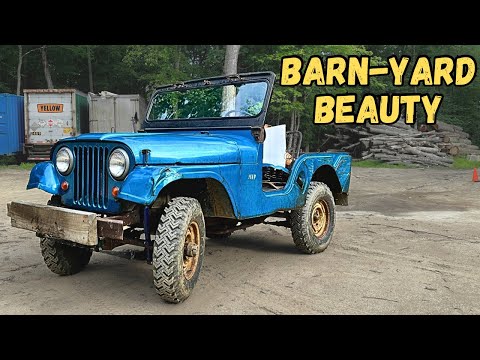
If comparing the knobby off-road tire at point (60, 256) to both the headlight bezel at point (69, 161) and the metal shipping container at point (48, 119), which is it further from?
the metal shipping container at point (48, 119)

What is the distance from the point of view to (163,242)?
152 inches

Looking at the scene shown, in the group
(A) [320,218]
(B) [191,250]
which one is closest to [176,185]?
(B) [191,250]

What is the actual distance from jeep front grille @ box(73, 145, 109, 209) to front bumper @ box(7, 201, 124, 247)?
1.02 ft

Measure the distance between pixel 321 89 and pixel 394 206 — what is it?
1288cm

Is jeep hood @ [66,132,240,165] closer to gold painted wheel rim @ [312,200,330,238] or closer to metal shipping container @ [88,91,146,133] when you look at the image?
gold painted wheel rim @ [312,200,330,238]

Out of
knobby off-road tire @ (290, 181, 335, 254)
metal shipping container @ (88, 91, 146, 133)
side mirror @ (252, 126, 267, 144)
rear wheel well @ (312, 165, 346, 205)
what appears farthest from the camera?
metal shipping container @ (88, 91, 146, 133)

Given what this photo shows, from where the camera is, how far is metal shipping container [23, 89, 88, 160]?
18.0 meters

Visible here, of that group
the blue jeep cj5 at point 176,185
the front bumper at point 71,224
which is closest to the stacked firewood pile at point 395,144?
the blue jeep cj5 at point 176,185

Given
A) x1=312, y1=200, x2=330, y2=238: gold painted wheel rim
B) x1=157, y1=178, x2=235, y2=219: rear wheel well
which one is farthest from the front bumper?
x1=312, y1=200, x2=330, y2=238: gold painted wheel rim

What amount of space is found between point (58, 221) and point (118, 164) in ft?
2.22

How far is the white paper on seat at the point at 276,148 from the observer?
5.97 meters

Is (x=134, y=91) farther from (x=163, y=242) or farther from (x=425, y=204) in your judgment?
(x=163, y=242)

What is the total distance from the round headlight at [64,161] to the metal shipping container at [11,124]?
52.0 feet

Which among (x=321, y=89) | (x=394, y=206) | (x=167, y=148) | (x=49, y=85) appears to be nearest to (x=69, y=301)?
(x=167, y=148)
